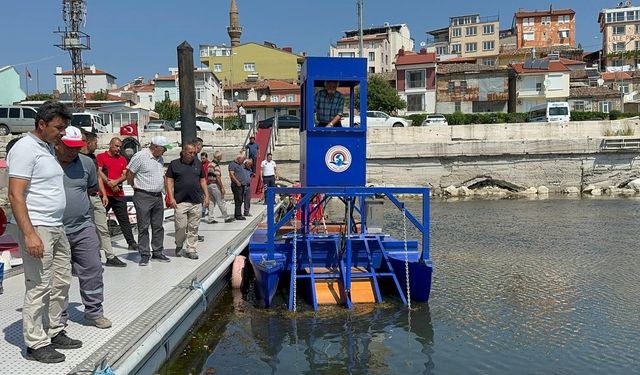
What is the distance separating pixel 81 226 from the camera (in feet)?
17.4

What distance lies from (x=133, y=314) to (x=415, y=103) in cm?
5523

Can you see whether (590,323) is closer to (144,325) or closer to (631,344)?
(631,344)

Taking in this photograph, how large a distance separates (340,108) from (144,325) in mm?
4624

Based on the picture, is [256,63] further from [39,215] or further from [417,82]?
[39,215]

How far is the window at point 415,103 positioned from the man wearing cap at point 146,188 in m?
51.7

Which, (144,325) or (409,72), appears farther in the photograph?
(409,72)

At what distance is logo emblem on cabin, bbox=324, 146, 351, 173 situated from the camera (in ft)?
28.7

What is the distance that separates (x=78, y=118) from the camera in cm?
3078

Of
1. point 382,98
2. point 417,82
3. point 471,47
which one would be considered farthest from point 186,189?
point 471,47

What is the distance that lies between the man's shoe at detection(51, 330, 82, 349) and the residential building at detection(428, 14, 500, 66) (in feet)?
287

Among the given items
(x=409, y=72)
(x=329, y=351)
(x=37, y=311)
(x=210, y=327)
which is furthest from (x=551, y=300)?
(x=409, y=72)

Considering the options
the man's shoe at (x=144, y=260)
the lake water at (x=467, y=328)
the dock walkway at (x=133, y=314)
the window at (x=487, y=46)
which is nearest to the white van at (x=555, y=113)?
the lake water at (x=467, y=328)

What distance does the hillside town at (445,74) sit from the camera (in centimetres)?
5616

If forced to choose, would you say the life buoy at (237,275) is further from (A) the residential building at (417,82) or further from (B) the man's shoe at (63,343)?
(A) the residential building at (417,82)
